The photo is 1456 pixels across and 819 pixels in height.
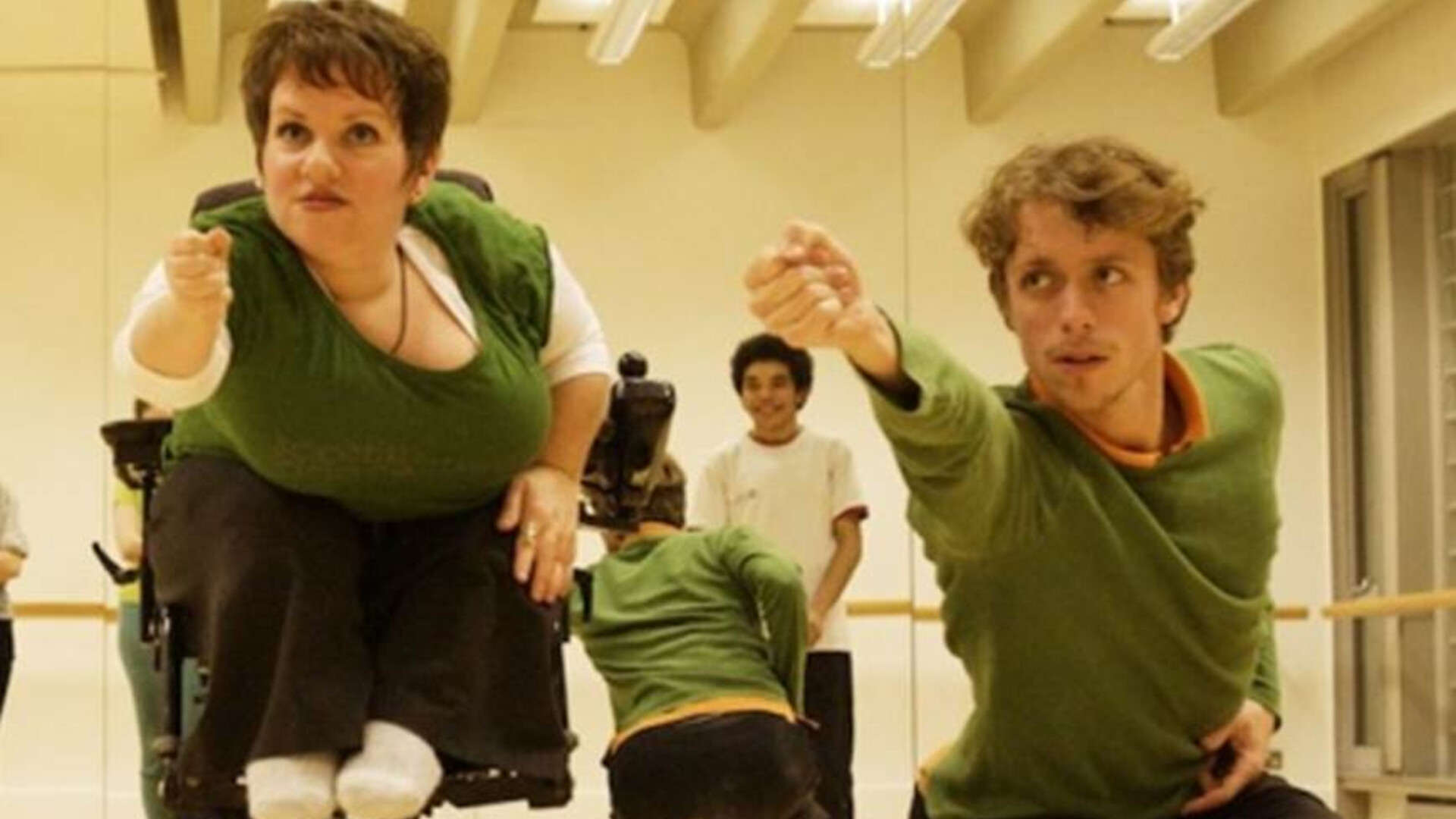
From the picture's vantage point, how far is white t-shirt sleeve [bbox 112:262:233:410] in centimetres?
222

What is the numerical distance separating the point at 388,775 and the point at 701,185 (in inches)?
114

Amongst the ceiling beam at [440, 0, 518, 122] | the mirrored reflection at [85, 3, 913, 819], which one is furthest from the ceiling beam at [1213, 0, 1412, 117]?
the ceiling beam at [440, 0, 518, 122]

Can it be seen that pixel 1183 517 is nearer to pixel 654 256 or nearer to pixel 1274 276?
pixel 654 256

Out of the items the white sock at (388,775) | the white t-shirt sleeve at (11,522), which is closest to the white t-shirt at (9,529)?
the white t-shirt sleeve at (11,522)

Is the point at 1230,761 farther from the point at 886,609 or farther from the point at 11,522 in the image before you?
the point at 886,609

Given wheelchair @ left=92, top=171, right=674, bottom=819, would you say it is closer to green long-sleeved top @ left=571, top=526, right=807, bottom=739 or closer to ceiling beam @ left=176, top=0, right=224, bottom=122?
green long-sleeved top @ left=571, top=526, right=807, bottom=739

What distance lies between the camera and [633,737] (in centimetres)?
368

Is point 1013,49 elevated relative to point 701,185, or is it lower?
elevated

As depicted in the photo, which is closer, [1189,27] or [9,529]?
[9,529]

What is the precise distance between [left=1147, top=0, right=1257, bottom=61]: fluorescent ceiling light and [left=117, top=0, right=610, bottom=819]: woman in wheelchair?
10.8 ft

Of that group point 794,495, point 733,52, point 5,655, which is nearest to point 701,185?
point 733,52

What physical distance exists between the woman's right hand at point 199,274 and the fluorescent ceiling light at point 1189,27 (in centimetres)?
366

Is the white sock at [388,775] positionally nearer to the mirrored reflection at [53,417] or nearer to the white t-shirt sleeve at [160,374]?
the white t-shirt sleeve at [160,374]

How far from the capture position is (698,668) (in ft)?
12.0
